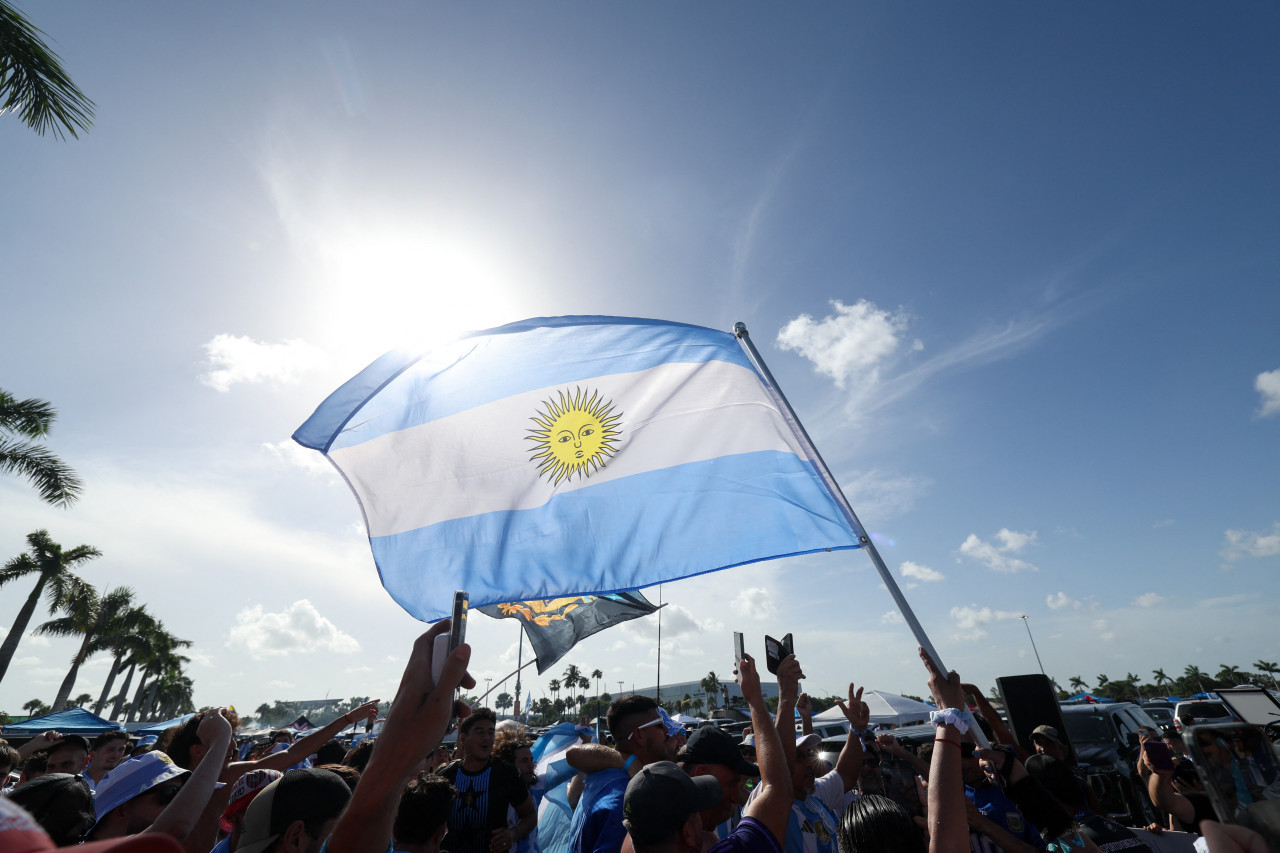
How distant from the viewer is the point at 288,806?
251 centimetres

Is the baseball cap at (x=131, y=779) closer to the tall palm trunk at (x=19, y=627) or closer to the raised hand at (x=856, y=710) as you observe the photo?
the raised hand at (x=856, y=710)

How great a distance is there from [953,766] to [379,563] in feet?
16.4

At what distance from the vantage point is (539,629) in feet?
23.9

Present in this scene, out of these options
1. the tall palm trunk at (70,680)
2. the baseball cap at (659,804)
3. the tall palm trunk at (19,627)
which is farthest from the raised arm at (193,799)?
the tall palm trunk at (70,680)

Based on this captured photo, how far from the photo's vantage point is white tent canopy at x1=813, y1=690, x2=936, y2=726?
1992 centimetres

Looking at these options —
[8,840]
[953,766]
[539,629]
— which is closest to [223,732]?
[8,840]

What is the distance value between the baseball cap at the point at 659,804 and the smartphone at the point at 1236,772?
5.39 feet

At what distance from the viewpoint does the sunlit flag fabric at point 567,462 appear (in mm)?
5598

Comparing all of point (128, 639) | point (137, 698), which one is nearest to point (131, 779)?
point (128, 639)

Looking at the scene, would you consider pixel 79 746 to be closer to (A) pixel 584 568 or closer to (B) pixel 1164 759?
(A) pixel 584 568

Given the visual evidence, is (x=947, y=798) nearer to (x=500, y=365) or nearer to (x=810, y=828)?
(x=810, y=828)

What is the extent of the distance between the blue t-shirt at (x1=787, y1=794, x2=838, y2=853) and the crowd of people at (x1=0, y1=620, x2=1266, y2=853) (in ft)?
0.04

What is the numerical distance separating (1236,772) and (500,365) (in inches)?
225

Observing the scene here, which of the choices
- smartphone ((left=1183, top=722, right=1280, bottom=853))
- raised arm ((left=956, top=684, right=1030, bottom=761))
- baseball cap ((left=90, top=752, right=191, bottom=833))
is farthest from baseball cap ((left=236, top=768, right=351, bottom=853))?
raised arm ((left=956, top=684, right=1030, bottom=761))
